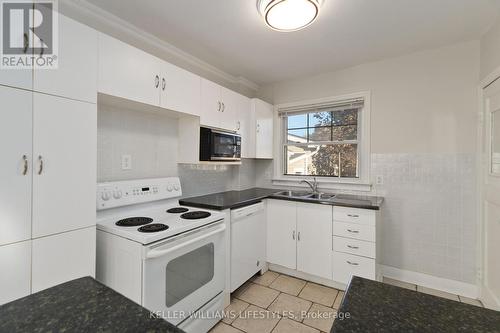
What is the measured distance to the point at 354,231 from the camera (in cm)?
226

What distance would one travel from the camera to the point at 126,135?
201 cm

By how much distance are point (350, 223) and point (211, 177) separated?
163 cm

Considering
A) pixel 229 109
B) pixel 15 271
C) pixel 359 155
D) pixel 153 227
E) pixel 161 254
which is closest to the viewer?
pixel 15 271

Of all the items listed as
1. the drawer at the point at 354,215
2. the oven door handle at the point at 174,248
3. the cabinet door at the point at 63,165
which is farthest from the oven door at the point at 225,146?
the drawer at the point at 354,215

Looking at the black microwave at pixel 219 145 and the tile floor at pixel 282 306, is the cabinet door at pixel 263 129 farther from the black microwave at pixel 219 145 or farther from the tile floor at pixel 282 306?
the tile floor at pixel 282 306

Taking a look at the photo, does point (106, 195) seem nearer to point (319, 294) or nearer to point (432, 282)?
point (319, 294)

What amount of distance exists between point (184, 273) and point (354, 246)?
5.24ft

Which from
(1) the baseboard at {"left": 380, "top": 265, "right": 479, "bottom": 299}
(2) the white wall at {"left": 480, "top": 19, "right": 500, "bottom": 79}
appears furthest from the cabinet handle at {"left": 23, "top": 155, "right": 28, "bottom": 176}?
(2) the white wall at {"left": 480, "top": 19, "right": 500, "bottom": 79}

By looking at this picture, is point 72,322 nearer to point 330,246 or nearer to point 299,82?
point 330,246

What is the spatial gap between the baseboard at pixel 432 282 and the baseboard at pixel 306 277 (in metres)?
0.64

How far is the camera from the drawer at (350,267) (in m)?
2.19

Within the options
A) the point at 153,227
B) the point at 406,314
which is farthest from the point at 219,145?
the point at 406,314

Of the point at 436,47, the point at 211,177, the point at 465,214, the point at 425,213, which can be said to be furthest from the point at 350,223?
the point at 436,47

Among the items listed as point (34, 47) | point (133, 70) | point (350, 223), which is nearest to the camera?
point (34, 47)
